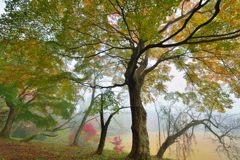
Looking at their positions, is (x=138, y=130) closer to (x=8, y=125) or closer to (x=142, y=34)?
(x=142, y=34)

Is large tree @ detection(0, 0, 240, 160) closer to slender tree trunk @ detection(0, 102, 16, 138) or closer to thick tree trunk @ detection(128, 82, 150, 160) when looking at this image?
thick tree trunk @ detection(128, 82, 150, 160)

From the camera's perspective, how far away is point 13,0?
7.05 m

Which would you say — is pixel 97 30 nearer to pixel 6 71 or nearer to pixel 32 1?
pixel 32 1

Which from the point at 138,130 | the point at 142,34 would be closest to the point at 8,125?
the point at 138,130

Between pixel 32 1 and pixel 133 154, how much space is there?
604 cm

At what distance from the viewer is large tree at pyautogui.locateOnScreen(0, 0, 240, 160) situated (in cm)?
595

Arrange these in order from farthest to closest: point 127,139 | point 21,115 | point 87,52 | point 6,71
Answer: point 127,139 < point 21,115 < point 6,71 < point 87,52

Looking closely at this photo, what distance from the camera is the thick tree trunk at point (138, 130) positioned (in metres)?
8.92

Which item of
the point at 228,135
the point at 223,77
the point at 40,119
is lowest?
the point at 228,135

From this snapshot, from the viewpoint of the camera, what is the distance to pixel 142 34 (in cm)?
602

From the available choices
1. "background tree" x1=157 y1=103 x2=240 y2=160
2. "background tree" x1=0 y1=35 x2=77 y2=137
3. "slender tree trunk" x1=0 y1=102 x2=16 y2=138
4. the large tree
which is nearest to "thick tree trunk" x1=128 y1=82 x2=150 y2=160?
the large tree

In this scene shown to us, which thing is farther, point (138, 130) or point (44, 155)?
point (44, 155)

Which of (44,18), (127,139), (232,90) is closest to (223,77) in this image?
(232,90)

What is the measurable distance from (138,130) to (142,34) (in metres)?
4.31
